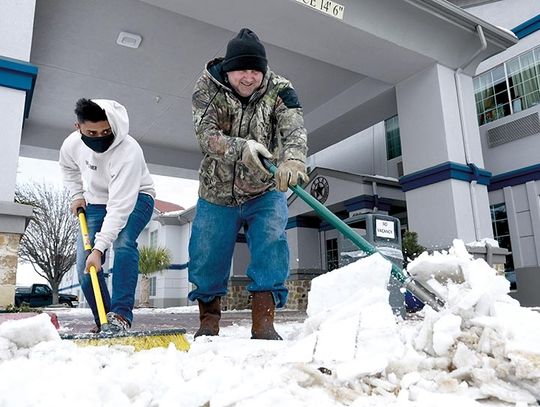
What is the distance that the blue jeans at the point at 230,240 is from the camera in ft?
7.93

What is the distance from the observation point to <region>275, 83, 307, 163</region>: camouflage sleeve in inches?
94.0

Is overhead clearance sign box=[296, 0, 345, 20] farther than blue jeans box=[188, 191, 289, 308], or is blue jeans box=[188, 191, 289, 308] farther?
overhead clearance sign box=[296, 0, 345, 20]

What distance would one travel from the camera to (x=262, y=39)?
5527mm

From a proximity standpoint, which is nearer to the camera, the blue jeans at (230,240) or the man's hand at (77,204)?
the blue jeans at (230,240)

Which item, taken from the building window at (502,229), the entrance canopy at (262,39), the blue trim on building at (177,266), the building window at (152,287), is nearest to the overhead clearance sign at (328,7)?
the entrance canopy at (262,39)

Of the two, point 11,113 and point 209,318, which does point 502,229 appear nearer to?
point 209,318

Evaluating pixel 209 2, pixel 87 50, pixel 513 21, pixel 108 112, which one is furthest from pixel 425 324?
pixel 513 21

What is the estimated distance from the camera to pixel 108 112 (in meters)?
2.41

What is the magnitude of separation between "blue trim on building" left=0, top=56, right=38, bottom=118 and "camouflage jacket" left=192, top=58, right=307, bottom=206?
208cm

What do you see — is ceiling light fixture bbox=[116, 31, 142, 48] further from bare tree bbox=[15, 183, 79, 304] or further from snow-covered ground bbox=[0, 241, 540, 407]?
bare tree bbox=[15, 183, 79, 304]

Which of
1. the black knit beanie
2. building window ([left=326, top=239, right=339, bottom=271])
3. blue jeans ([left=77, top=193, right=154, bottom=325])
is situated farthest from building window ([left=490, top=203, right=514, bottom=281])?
blue jeans ([left=77, top=193, right=154, bottom=325])

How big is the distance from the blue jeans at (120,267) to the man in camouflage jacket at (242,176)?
0.36 metres

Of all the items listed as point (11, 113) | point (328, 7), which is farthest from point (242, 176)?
point (328, 7)

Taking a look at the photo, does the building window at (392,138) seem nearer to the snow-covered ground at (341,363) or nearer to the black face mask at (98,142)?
the black face mask at (98,142)
